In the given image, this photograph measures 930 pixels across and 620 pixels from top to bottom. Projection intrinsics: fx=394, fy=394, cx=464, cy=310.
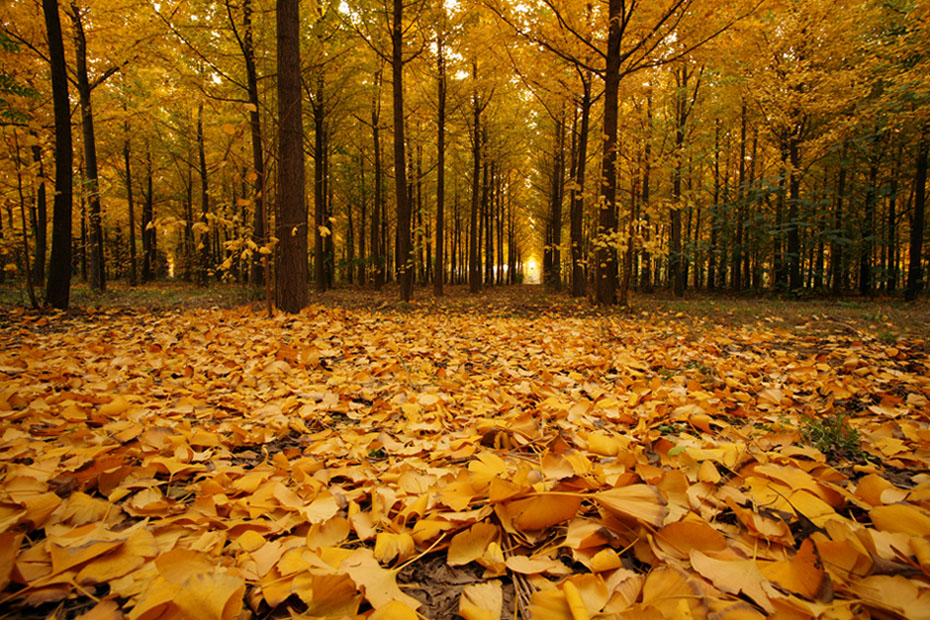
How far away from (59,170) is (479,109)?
33.2 feet

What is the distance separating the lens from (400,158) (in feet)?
26.0

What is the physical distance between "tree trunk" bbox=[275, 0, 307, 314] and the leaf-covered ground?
9.38 feet

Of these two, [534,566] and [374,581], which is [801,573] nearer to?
[534,566]

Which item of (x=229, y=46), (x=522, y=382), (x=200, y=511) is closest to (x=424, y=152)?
(x=229, y=46)

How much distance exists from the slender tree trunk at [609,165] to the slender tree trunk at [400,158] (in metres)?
3.58

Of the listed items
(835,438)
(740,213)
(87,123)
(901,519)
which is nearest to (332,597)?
(901,519)

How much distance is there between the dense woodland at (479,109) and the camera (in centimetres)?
557

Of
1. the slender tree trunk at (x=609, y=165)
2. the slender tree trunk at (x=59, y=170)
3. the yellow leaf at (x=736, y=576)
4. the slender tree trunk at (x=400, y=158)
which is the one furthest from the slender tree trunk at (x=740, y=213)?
the slender tree trunk at (x=59, y=170)

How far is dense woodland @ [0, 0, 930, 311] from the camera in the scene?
18.3 ft

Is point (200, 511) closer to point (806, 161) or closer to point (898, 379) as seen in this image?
point (898, 379)

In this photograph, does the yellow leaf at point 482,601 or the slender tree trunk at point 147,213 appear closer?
the yellow leaf at point 482,601

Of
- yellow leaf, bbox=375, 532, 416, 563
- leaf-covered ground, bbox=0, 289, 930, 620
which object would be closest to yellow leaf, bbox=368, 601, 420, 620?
leaf-covered ground, bbox=0, 289, 930, 620

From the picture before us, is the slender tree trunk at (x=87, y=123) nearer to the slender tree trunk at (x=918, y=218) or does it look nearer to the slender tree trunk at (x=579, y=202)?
the slender tree trunk at (x=579, y=202)

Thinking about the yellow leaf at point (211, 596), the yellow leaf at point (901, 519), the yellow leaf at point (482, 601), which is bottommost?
the yellow leaf at point (482, 601)
